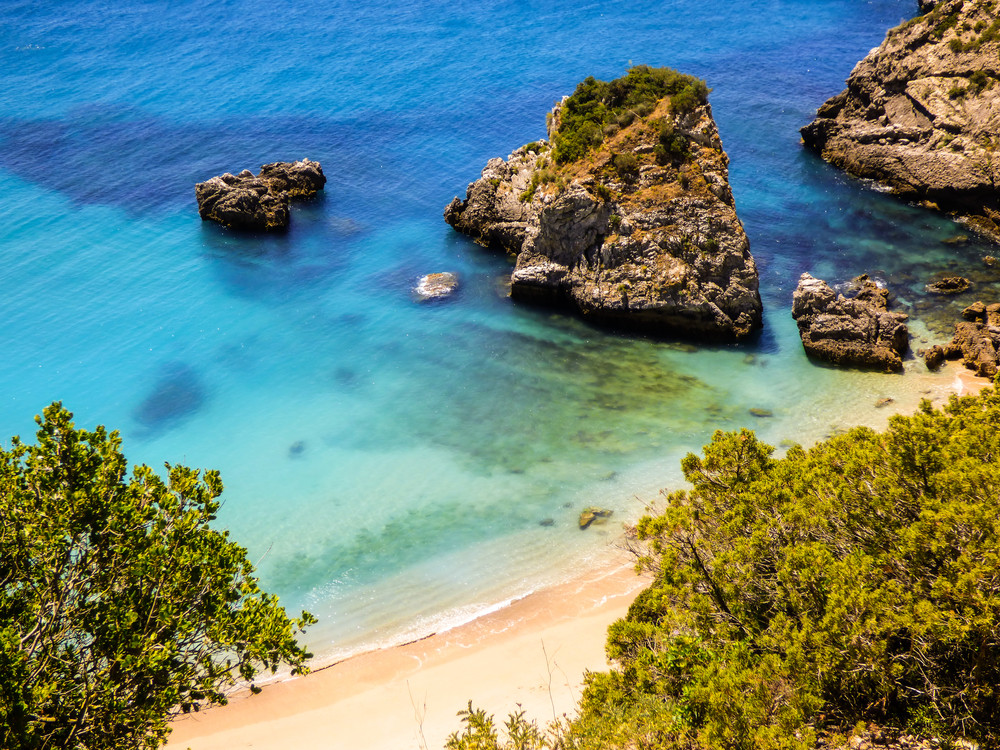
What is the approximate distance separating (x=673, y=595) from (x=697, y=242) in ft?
84.7

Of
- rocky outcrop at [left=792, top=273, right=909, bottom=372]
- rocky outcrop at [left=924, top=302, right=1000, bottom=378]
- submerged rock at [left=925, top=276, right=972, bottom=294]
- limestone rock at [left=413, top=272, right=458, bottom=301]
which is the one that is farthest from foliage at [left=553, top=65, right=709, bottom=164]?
rocky outcrop at [left=924, top=302, right=1000, bottom=378]

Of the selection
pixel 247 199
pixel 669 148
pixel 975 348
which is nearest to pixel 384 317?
pixel 247 199

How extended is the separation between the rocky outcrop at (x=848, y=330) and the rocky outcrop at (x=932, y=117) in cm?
1730

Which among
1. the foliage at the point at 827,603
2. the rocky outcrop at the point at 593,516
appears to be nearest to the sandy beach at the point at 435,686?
the rocky outcrop at the point at 593,516

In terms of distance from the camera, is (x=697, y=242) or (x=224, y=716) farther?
(x=697, y=242)

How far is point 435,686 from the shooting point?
2253 centimetres

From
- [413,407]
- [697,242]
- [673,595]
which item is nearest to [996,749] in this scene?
[673,595]

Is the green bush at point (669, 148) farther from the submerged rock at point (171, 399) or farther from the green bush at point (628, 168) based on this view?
the submerged rock at point (171, 399)

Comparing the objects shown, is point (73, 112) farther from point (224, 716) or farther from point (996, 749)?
point (996, 749)

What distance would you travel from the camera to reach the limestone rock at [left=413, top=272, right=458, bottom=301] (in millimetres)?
44438

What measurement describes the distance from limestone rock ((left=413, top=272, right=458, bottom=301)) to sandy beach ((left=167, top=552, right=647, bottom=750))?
906 inches

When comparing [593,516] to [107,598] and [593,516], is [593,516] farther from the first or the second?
[107,598]

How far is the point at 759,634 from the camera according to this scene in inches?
585

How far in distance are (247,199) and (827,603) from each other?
46.8 meters
